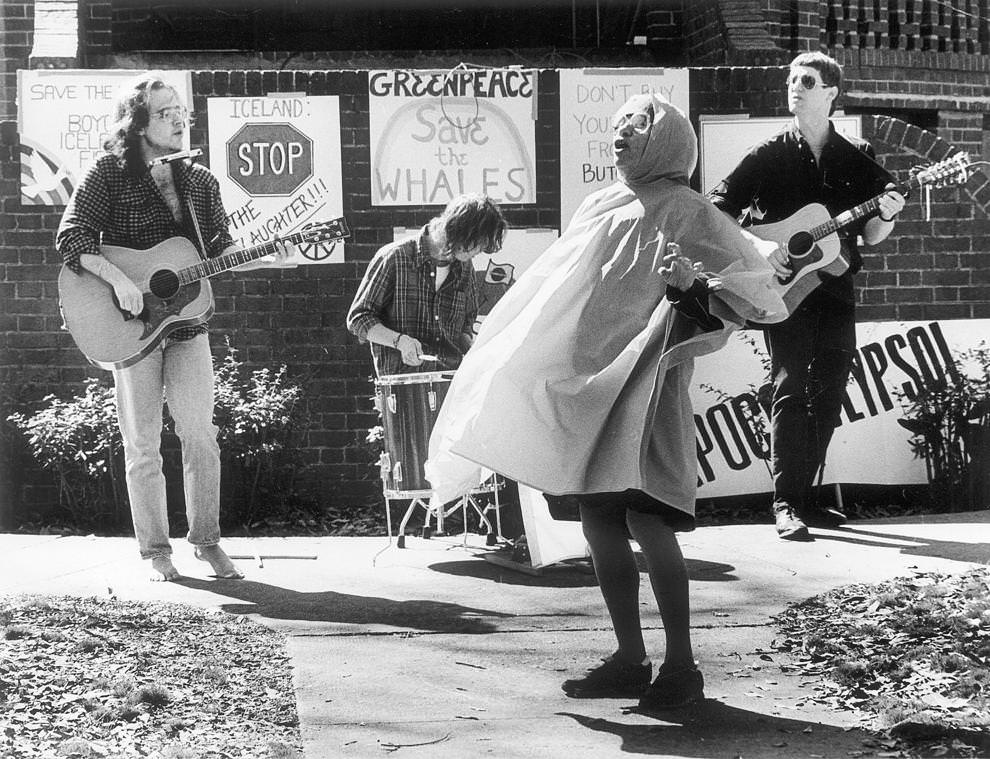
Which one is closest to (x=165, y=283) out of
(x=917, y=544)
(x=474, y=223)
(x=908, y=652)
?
(x=474, y=223)

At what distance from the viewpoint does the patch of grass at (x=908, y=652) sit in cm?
431

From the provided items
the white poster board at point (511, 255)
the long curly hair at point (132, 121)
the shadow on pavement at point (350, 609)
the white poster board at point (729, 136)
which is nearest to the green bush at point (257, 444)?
the white poster board at point (511, 255)

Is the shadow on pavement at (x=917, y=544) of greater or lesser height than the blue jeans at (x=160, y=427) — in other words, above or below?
below

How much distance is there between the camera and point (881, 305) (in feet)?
29.6

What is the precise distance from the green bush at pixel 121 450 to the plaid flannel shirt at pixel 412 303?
4.58 ft

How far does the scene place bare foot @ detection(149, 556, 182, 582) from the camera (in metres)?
6.45

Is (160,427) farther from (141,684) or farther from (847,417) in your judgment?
(847,417)

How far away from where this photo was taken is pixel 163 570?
21.3ft

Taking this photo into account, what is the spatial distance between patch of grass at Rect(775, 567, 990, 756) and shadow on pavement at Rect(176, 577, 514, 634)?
47.8 inches

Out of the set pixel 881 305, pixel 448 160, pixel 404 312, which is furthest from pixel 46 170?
pixel 881 305

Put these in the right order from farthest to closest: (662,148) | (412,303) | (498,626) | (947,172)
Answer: (947,172) < (412,303) < (498,626) < (662,148)

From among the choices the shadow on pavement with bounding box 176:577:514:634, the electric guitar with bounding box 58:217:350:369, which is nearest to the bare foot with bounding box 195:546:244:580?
the shadow on pavement with bounding box 176:577:514:634

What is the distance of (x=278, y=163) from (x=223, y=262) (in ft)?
7.69

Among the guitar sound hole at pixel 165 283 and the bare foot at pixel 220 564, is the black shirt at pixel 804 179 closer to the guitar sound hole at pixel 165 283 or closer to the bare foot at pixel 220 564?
the guitar sound hole at pixel 165 283
